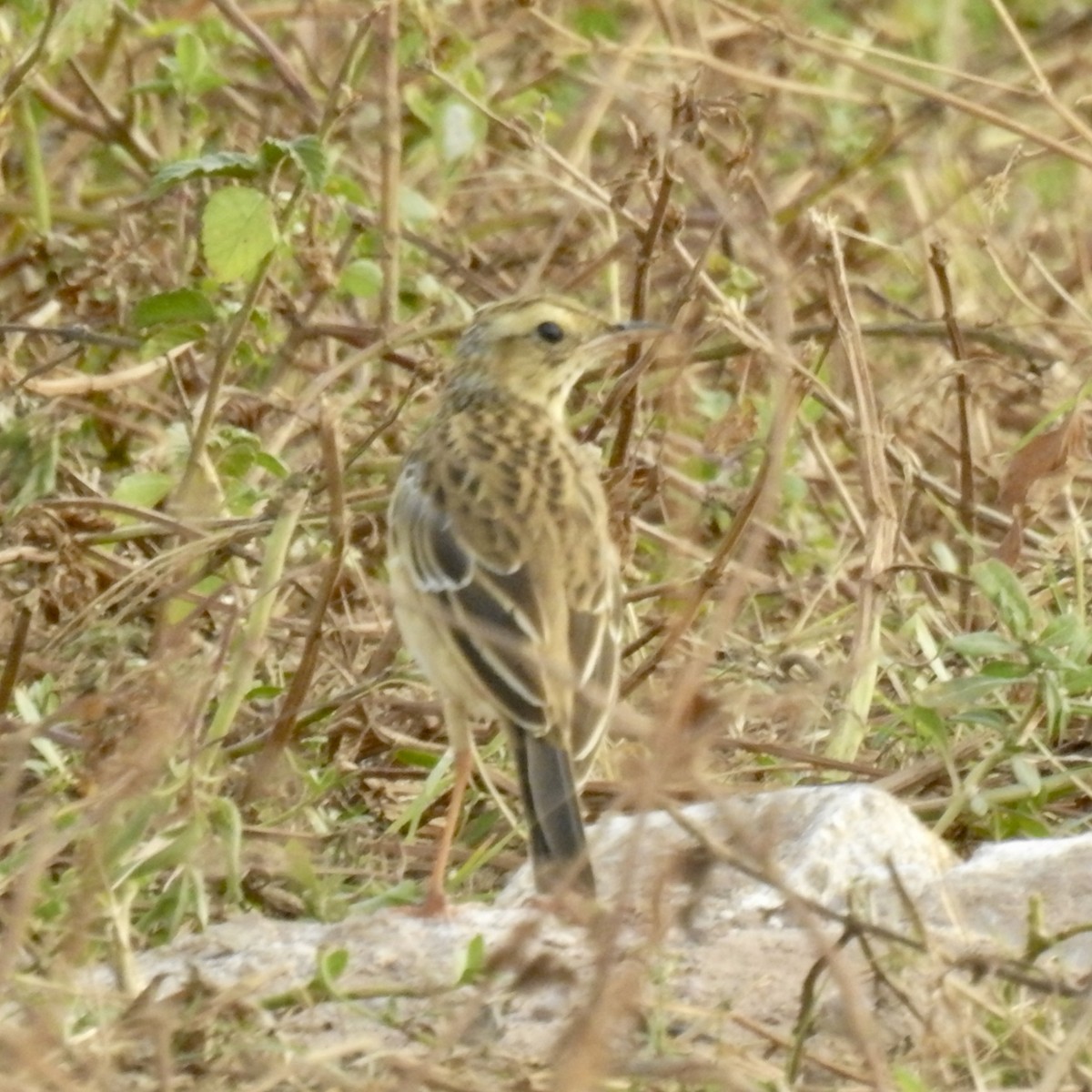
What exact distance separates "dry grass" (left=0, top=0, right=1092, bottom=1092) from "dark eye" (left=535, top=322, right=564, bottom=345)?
197mm

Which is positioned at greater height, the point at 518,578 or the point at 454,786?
the point at 518,578

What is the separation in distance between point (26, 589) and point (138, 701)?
3.47 feet

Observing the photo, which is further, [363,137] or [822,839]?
[363,137]

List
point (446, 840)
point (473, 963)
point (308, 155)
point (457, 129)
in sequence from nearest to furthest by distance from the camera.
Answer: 1. point (473, 963)
2. point (446, 840)
3. point (308, 155)
4. point (457, 129)

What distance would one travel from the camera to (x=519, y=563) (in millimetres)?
5199

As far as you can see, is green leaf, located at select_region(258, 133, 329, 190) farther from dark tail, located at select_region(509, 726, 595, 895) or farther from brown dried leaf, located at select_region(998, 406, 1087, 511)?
brown dried leaf, located at select_region(998, 406, 1087, 511)

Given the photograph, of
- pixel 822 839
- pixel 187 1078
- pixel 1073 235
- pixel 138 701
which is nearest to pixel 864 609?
pixel 822 839

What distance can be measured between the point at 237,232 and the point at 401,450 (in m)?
1.21

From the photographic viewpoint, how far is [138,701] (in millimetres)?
4500

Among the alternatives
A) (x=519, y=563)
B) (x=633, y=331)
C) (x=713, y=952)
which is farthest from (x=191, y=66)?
(x=713, y=952)

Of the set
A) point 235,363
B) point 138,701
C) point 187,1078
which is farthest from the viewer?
point 235,363

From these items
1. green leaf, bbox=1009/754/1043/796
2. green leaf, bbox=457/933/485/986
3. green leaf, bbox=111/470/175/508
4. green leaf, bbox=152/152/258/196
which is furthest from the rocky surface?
green leaf, bbox=152/152/258/196

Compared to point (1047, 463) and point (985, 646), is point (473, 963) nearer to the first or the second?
point (985, 646)

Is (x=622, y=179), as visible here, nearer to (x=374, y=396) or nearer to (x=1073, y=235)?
(x=374, y=396)
